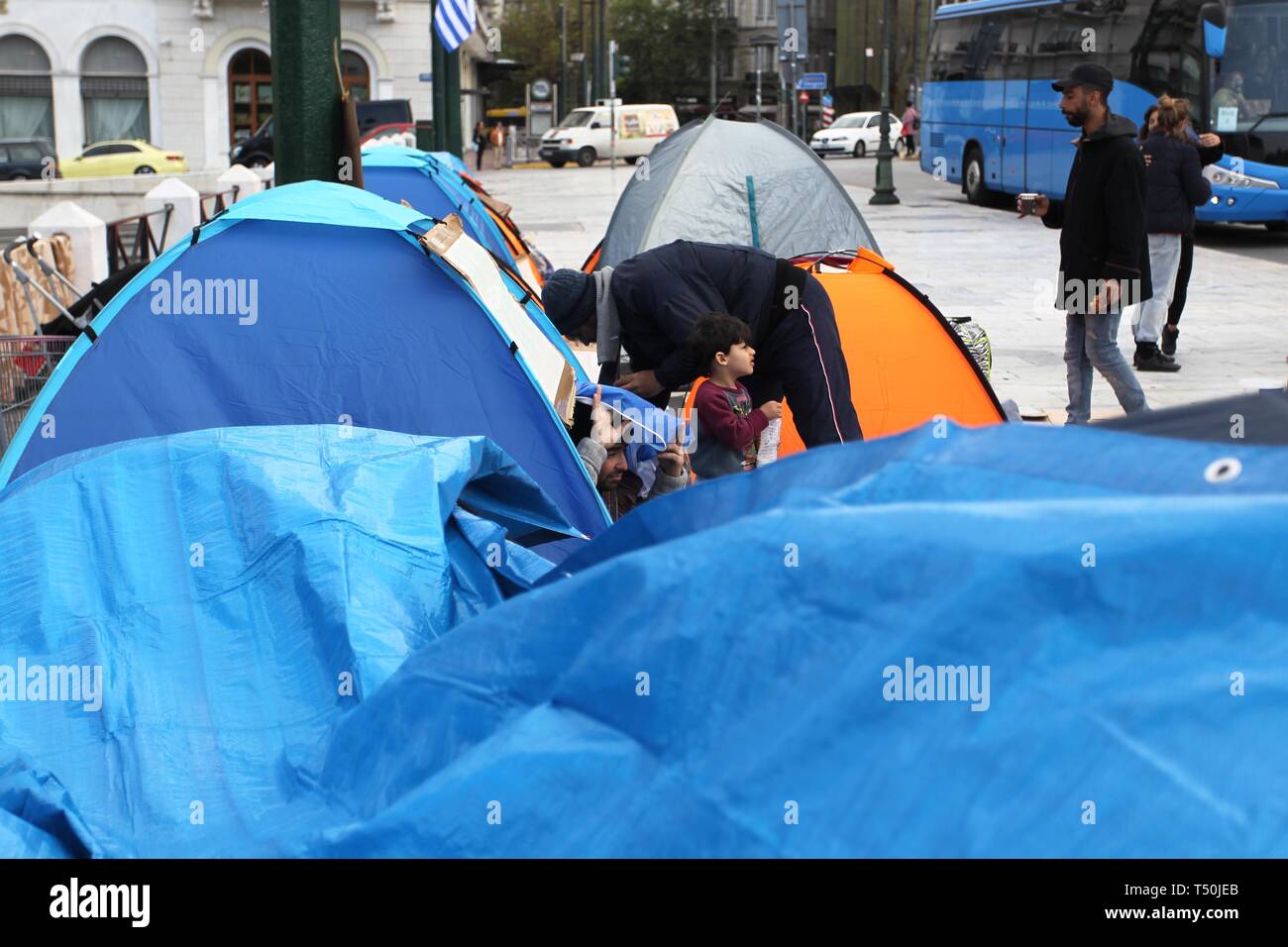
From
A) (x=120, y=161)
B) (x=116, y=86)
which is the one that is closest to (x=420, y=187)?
(x=120, y=161)

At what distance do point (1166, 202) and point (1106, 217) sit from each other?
9.28 feet

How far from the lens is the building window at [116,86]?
4081 centimetres

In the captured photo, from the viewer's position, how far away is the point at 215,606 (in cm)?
354

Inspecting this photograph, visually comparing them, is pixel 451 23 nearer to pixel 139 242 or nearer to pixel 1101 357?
pixel 139 242

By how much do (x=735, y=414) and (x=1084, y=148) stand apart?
294 cm

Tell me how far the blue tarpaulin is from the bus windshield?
16382 mm

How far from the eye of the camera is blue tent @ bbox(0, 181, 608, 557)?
215 inches

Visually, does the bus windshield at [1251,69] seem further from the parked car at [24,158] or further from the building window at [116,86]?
the building window at [116,86]

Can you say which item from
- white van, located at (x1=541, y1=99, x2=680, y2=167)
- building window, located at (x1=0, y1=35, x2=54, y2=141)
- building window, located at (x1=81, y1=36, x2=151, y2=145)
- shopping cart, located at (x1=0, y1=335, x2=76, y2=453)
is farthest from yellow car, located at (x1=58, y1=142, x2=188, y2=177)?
shopping cart, located at (x1=0, y1=335, x2=76, y2=453)

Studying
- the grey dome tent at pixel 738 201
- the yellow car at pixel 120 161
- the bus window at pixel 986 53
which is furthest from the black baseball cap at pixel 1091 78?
the yellow car at pixel 120 161

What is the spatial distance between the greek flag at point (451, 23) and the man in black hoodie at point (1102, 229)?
13922 mm

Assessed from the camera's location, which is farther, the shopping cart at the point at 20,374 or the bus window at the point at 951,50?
the bus window at the point at 951,50

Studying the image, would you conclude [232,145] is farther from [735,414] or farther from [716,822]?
[716,822]

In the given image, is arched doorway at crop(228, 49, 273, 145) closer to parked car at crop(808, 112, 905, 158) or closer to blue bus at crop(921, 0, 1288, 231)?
parked car at crop(808, 112, 905, 158)
